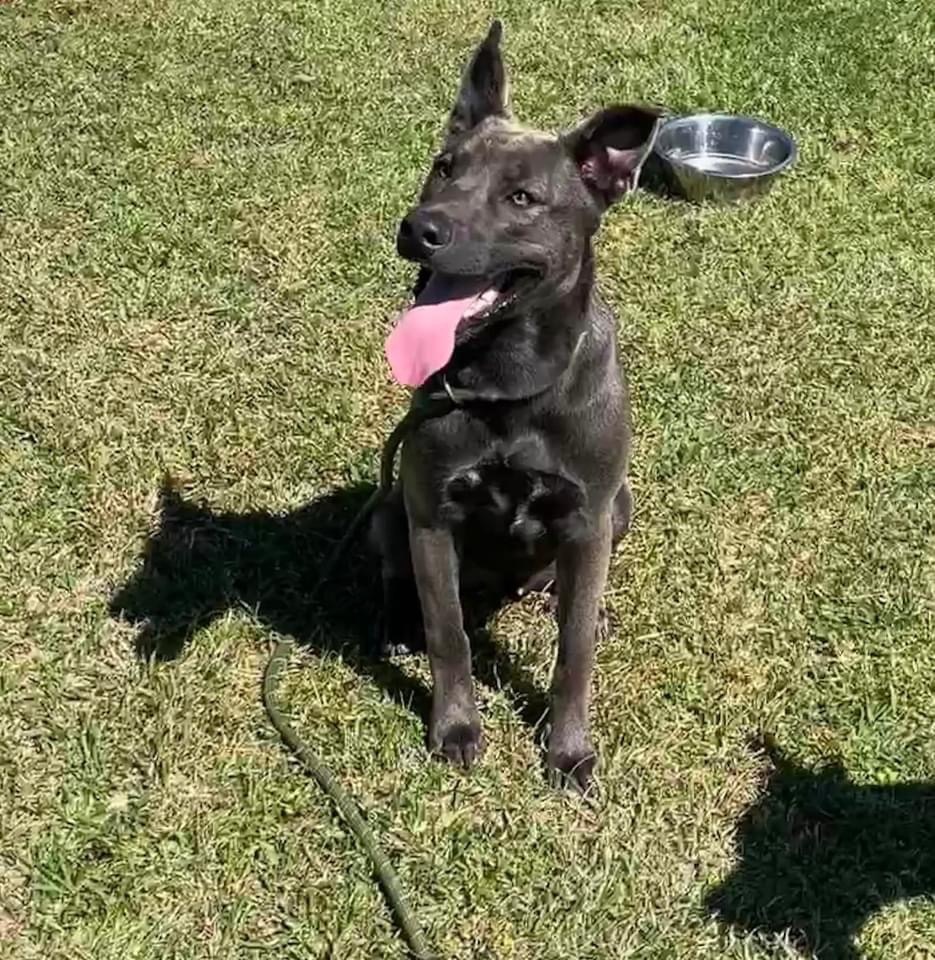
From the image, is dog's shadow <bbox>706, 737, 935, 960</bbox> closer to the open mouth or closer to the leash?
the leash

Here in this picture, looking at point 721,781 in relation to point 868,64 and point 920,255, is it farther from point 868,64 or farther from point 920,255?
point 868,64

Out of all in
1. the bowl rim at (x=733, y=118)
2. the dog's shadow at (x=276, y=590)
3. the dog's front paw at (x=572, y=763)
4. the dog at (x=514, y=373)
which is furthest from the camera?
the bowl rim at (x=733, y=118)

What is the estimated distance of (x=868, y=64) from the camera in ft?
25.8

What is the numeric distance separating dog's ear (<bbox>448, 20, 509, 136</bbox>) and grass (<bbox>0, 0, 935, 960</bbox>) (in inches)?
58.8

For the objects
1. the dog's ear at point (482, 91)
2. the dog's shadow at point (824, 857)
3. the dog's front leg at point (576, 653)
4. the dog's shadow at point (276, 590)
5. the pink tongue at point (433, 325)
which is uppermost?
the dog's ear at point (482, 91)

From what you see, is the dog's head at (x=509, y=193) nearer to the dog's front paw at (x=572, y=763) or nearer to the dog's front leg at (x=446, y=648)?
the dog's front leg at (x=446, y=648)

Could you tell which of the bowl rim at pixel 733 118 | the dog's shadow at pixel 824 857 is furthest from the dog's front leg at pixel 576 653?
the bowl rim at pixel 733 118

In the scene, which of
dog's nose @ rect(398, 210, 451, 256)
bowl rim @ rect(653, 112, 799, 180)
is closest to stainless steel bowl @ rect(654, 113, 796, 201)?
bowl rim @ rect(653, 112, 799, 180)

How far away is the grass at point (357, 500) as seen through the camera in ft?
10.9

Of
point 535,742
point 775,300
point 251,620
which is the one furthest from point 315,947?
point 775,300

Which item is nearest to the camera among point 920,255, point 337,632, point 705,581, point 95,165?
point 337,632

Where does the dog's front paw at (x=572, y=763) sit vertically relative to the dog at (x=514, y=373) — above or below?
below

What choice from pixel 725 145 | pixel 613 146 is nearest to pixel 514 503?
pixel 613 146

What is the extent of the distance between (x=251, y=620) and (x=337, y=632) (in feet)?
0.83
